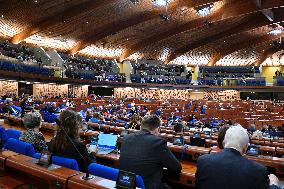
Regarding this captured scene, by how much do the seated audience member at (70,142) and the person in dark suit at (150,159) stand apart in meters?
0.48

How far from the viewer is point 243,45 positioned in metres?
37.2

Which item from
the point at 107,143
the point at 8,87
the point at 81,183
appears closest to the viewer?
the point at 81,183

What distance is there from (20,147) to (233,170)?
239 centimetres

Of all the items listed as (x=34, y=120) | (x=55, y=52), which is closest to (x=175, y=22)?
(x=55, y=52)

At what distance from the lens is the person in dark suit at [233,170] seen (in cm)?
219

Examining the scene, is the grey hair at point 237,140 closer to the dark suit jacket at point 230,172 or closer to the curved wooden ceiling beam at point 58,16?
the dark suit jacket at point 230,172

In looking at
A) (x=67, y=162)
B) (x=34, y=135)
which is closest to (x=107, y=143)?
(x=34, y=135)

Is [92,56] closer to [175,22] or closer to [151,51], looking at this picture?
[151,51]

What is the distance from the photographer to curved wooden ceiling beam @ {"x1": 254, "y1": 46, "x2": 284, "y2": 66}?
131 feet

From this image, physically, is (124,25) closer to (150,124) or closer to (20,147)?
(20,147)

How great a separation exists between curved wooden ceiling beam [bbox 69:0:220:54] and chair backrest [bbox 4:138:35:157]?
19171 mm

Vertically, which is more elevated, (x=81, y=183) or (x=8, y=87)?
(x=8, y=87)

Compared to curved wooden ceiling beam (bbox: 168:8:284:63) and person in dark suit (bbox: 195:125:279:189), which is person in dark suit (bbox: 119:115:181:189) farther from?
curved wooden ceiling beam (bbox: 168:8:284:63)

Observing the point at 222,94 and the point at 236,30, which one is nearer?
the point at 236,30
